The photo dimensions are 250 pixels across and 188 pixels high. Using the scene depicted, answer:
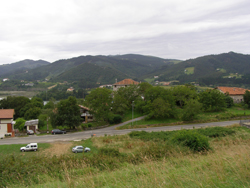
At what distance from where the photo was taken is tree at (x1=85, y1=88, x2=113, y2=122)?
3759 cm

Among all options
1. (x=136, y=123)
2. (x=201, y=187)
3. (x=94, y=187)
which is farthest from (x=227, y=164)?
(x=136, y=123)

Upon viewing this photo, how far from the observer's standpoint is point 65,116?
33000 mm

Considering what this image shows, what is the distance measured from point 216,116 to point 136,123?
Answer: 17567 millimetres

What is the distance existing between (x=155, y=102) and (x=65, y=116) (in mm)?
18618

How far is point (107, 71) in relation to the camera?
19175cm

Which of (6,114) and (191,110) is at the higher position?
(6,114)

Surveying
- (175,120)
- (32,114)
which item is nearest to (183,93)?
(175,120)

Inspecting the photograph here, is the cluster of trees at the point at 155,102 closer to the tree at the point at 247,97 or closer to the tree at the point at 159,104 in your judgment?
the tree at the point at 159,104

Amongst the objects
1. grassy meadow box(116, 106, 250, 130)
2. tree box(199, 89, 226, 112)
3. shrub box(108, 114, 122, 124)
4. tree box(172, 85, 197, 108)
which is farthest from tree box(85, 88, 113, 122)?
tree box(199, 89, 226, 112)

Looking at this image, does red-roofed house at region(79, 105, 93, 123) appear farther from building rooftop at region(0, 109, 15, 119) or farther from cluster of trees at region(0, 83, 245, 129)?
building rooftop at region(0, 109, 15, 119)

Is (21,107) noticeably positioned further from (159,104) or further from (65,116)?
(159,104)

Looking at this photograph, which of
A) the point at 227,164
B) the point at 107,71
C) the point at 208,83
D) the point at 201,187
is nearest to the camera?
the point at 201,187

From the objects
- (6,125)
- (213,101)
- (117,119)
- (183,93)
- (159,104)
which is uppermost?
(183,93)

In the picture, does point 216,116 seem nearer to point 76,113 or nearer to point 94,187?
point 76,113
